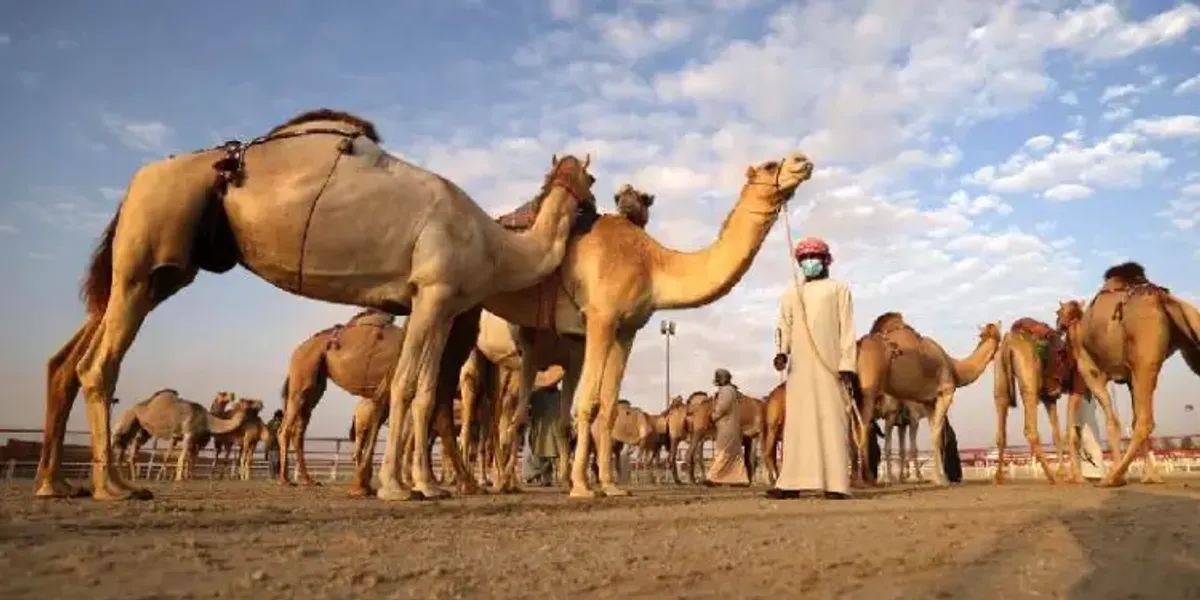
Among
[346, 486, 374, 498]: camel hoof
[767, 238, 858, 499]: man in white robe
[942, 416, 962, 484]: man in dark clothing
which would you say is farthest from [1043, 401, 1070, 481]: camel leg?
[346, 486, 374, 498]: camel hoof

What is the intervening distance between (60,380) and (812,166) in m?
6.96

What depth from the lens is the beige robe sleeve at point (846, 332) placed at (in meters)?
8.58

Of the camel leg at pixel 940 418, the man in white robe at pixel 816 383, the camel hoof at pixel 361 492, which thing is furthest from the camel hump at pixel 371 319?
the camel leg at pixel 940 418

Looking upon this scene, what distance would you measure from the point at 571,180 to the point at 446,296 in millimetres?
2850

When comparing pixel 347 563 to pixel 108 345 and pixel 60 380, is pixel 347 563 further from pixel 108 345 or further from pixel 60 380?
pixel 60 380

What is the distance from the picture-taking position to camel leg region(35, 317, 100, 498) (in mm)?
6016

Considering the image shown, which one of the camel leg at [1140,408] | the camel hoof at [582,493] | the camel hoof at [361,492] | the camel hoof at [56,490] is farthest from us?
the camel leg at [1140,408]

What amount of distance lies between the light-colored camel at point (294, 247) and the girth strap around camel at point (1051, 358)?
401 inches

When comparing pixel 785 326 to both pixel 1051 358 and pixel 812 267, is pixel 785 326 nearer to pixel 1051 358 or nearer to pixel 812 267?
pixel 812 267

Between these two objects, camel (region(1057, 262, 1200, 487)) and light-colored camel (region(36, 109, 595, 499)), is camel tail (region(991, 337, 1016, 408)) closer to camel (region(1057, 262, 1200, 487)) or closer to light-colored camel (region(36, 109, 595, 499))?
camel (region(1057, 262, 1200, 487))

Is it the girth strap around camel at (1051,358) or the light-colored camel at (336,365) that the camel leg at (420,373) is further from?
the girth strap around camel at (1051,358)

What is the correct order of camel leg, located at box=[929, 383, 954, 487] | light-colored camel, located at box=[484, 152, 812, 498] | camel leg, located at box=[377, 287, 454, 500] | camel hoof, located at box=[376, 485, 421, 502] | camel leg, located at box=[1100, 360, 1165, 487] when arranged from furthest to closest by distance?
1. camel leg, located at box=[929, 383, 954, 487]
2. camel leg, located at box=[1100, 360, 1165, 487]
3. light-colored camel, located at box=[484, 152, 812, 498]
4. camel leg, located at box=[377, 287, 454, 500]
5. camel hoof, located at box=[376, 485, 421, 502]

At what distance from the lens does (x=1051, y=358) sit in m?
13.7

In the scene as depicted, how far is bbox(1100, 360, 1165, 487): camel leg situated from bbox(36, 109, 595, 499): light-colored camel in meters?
7.56
